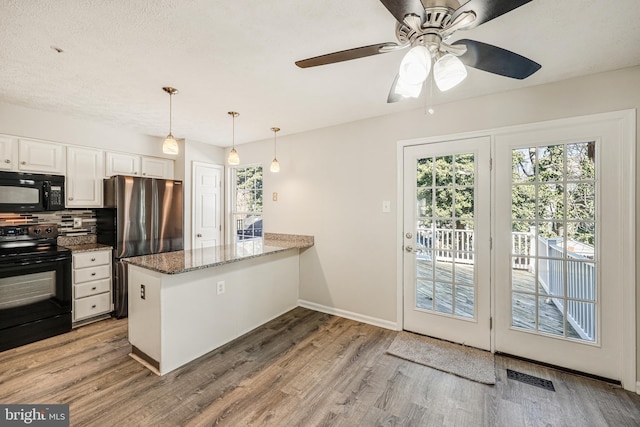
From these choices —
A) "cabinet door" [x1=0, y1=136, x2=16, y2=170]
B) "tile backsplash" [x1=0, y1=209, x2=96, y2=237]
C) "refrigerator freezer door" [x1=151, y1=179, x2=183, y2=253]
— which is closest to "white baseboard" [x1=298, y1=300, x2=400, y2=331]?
"refrigerator freezer door" [x1=151, y1=179, x2=183, y2=253]

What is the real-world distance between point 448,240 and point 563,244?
34.6 inches

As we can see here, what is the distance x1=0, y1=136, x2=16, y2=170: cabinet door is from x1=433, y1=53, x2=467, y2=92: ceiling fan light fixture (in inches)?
158

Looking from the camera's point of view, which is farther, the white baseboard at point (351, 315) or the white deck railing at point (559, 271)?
the white baseboard at point (351, 315)

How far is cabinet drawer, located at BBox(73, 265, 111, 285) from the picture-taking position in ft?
10.0

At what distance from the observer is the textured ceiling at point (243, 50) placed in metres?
1.51

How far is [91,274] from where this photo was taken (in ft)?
10.4

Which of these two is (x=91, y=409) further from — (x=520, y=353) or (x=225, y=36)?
(x=520, y=353)

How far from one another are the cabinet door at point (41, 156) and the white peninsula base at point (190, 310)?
1748 millimetres

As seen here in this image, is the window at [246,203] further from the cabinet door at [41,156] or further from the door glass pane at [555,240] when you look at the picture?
the door glass pane at [555,240]

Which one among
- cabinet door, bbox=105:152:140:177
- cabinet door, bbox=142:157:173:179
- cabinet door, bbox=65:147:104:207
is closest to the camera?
cabinet door, bbox=65:147:104:207

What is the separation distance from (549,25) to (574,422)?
8.01ft

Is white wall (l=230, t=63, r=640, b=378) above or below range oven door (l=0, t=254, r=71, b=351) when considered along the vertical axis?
above

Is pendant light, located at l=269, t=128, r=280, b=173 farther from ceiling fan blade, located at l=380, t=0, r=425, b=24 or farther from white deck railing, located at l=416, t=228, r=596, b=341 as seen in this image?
ceiling fan blade, located at l=380, t=0, r=425, b=24

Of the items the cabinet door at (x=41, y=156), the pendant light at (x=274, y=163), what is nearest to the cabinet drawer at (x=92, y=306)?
the cabinet door at (x=41, y=156)
